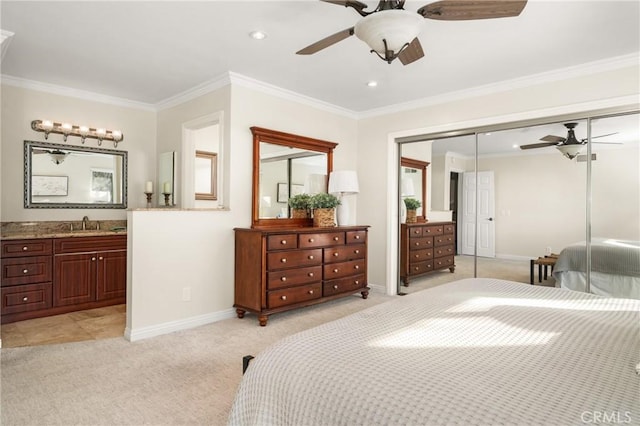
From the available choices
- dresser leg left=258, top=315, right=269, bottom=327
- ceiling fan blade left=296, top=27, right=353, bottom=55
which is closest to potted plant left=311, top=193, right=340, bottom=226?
dresser leg left=258, top=315, right=269, bottom=327

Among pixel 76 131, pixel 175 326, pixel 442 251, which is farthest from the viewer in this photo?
pixel 442 251

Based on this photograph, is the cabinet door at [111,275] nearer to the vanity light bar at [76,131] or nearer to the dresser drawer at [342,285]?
the vanity light bar at [76,131]

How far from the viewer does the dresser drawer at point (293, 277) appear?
370cm

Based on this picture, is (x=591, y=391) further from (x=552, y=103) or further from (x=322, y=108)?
(x=322, y=108)

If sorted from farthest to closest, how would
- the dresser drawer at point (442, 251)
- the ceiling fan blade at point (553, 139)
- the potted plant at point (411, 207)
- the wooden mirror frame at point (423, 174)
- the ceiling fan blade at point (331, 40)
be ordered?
the potted plant at point (411, 207)
the wooden mirror frame at point (423, 174)
the dresser drawer at point (442, 251)
the ceiling fan blade at point (553, 139)
the ceiling fan blade at point (331, 40)

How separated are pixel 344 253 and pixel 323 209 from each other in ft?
1.94

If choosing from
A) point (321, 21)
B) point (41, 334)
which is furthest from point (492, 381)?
point (41, 334)

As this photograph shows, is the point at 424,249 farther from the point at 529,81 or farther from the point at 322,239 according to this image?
the point at 529,81

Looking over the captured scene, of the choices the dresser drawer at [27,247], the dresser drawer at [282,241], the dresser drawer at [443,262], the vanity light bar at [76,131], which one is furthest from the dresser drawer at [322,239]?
the vanity light bar at [76,131]

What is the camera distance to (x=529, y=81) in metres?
3.76

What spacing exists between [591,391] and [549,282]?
3.24 meters

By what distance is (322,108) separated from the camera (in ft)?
16.0

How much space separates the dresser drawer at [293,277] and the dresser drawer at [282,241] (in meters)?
0.25

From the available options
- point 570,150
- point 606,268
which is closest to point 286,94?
point 570,150
